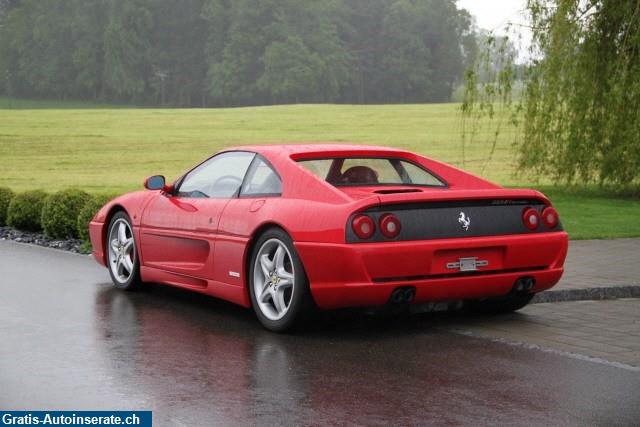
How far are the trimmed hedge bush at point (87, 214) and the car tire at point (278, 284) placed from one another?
6627mm

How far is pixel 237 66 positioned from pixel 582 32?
275 ft

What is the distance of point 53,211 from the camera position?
1527 centimetres

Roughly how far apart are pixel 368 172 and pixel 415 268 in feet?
4.54

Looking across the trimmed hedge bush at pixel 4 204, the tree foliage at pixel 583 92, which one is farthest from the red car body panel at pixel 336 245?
the tree foliage at pixel 583 92

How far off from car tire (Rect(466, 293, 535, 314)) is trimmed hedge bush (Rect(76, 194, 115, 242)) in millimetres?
6723

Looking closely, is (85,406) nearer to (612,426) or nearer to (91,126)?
(612,426)

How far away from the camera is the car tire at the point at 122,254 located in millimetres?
9930

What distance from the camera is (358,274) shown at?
24.4 ft

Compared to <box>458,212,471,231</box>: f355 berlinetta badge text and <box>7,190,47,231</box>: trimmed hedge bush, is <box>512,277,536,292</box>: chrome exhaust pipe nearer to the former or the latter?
<box>458,212,471,231</box>: f355 berlinetta badge text

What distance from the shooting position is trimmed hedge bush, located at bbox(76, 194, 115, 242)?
14.4 meters

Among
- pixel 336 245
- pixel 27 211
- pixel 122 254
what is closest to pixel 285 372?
pixel 336 245

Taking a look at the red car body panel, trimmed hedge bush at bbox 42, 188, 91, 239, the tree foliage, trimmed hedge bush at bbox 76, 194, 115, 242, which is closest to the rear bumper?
the red car body panel

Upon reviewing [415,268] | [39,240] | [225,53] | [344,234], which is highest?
[225,53]

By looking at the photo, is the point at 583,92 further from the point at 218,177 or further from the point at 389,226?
the point at 389,226
